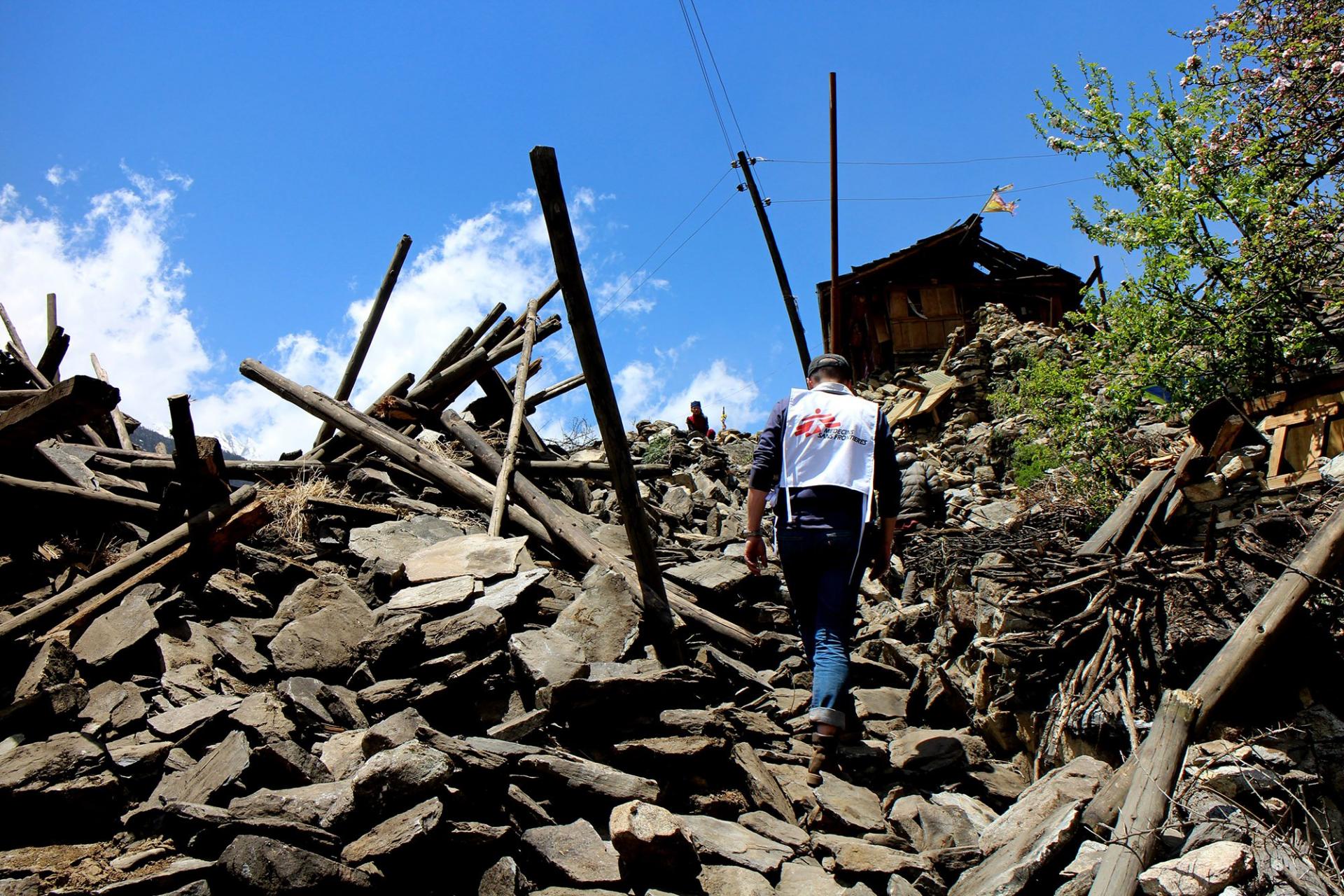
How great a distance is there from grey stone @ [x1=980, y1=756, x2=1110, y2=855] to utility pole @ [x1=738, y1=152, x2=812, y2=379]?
13.0 metres

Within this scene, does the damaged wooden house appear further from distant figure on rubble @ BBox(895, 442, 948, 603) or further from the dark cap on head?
the dark cap on head

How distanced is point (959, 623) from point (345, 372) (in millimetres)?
6504

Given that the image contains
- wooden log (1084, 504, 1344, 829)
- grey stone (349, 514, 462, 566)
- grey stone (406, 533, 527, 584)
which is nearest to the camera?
wooden log (1084, 504, 1344, 829)

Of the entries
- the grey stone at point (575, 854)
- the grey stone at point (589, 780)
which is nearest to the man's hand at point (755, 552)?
the grey stone at point (589, 780)

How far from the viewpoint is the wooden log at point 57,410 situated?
152 inches

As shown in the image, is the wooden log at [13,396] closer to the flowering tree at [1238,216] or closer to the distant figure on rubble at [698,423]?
the flowering tree at [1238,216]

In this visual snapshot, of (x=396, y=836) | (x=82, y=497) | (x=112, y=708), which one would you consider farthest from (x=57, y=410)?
(x=396, y=836)

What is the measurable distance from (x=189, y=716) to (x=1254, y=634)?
170 inches

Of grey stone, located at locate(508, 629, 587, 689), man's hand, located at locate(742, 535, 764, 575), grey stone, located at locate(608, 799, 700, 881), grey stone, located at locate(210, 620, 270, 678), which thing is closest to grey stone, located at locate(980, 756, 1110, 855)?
grey stone, located at locate(608, 799, 700, 881)

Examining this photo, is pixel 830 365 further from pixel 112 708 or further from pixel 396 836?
pixel 112 708

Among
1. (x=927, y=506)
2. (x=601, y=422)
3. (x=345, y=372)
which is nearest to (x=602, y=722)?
(x=601, y=422)

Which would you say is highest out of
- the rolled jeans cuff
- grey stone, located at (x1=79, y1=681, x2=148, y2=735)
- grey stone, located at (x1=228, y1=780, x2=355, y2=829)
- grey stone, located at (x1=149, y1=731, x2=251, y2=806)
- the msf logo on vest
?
the msf logo on vest

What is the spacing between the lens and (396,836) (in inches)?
101

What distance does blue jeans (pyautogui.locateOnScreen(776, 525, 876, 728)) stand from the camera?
373 centimetres
